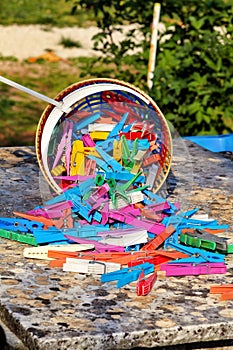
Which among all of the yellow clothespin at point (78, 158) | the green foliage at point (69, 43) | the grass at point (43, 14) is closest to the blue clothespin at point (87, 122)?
the yellow clothespin at point (78, 158)

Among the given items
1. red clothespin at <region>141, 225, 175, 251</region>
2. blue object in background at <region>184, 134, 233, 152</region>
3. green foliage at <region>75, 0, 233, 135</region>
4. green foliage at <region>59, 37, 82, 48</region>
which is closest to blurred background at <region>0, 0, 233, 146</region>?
green foliage at <region>75, 0, 233, 135</region>

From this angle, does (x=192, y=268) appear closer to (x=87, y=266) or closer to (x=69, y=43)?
(x=87, y=266)

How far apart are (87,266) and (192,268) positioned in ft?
1.24

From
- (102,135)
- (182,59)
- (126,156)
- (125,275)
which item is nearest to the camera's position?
(125,275)

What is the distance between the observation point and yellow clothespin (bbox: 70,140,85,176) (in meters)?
3.87

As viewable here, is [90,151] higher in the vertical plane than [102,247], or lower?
higher

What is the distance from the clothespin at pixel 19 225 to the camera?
386cm

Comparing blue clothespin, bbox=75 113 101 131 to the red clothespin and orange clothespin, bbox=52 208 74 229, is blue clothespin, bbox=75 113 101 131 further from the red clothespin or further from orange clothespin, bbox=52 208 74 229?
the red clothespin

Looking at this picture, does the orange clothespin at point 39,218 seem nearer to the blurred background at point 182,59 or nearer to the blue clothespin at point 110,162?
the blue clothespin at point 110,162

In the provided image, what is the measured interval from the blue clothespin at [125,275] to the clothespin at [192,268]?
3.0 inches

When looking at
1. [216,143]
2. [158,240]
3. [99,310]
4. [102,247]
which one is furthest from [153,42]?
[99,310]

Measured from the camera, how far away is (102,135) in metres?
3.99

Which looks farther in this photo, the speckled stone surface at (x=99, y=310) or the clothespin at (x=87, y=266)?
the clothespin at (x=87, y=266)

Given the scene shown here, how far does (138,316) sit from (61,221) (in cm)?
78
